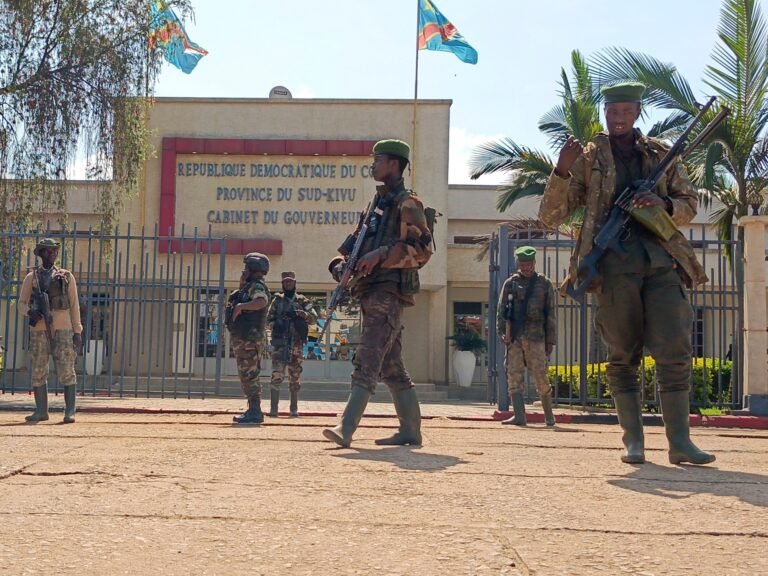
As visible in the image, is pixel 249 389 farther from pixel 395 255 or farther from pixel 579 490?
pixel 579 490

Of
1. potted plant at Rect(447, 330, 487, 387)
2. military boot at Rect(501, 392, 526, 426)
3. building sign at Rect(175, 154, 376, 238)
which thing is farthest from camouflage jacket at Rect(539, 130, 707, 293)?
potted plant at Rect(447, 330, 487, 387)

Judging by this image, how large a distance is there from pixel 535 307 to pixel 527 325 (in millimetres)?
190

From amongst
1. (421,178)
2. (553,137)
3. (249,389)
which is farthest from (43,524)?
(421,178)

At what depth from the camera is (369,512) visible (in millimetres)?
3158

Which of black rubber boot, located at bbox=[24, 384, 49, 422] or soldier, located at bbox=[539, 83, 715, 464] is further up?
soldier, located at bbox=[539, 83, 715, 464]

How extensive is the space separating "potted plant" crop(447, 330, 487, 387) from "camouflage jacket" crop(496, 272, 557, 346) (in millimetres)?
12813

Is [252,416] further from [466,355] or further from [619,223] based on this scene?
[466,355]

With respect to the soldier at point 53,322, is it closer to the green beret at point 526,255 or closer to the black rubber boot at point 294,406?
the black rubber boot at point 294,406

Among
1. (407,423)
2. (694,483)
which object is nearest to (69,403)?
(407,423)

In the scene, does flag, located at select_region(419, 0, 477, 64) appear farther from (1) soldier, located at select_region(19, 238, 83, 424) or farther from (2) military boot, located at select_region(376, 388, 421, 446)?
(2) military boot, located at select_region(376, 388, 421, 446)

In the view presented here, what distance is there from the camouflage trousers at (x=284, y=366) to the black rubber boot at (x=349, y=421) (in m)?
5.15

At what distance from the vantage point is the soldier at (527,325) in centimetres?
914

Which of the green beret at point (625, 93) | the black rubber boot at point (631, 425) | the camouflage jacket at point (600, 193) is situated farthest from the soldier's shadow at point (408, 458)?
the green beret at point (625, 93)

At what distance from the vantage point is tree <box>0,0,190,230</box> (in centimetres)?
1465
